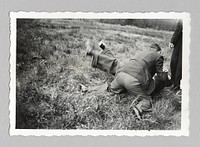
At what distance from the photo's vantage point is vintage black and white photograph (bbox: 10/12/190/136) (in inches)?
84.7

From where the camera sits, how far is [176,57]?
2.15m

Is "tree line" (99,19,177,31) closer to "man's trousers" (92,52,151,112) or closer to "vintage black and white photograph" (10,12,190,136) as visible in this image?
"vintage black and white photograph" (10,12,190,136)

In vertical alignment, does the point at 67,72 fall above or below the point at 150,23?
below

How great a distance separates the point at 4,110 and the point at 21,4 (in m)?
0.58

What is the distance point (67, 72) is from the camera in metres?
2.18

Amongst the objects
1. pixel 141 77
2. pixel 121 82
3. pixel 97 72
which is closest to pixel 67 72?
pixel 97 72

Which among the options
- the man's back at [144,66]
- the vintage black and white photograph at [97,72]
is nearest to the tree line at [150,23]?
the vintage black and white photograph at [97,72]

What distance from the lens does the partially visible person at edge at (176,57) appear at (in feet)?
7.06

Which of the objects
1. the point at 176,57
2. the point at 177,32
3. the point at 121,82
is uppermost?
the point at 177,32

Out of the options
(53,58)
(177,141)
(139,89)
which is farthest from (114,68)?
(177,141)

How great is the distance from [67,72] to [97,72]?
163mm

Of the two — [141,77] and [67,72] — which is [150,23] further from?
[67,72]

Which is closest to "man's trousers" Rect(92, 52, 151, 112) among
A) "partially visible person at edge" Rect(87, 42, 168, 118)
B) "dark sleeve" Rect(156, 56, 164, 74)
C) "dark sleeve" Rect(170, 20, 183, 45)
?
"partially visible person at edge" Rect(87, 42, 168, 118)

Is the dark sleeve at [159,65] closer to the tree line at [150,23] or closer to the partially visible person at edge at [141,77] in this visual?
the partially visible person at edge at [141,77]
